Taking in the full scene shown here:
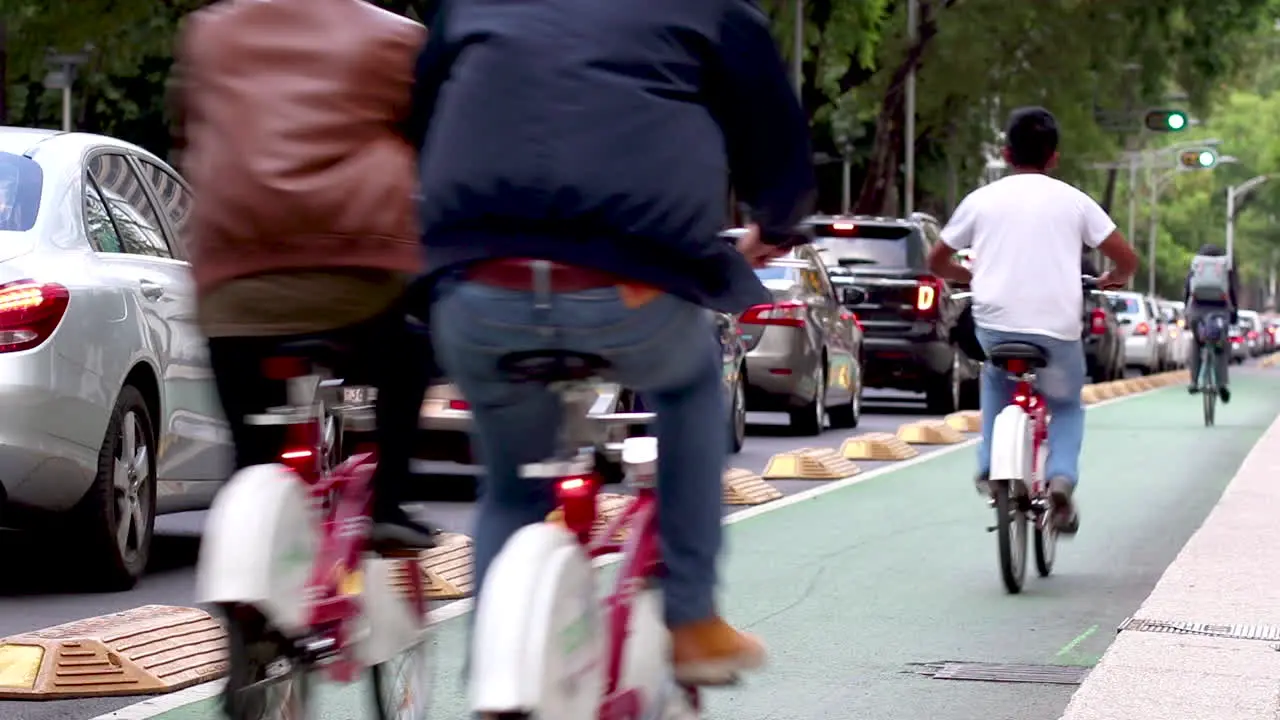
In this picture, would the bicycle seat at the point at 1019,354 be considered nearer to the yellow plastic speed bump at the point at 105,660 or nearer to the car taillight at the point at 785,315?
the yellow plastic speed bump at the point at 105,660

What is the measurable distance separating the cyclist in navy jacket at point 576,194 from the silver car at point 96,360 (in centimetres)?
360

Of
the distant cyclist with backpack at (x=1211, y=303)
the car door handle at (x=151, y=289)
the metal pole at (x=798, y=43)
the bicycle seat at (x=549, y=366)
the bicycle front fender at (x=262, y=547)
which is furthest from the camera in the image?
the metal pole at (x=798, y=43)

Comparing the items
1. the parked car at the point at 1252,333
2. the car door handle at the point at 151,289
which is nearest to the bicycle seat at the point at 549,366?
the car door handle at the point at 151,289

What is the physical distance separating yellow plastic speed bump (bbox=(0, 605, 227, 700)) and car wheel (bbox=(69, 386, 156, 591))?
121 cm

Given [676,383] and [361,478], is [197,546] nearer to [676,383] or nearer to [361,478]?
[361,478]

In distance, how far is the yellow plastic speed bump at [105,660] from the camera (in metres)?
6.55

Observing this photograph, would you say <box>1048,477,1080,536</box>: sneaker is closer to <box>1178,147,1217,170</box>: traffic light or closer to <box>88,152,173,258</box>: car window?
<box>88,152,173,258</box>: car window

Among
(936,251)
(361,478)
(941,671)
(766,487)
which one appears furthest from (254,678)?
(766,487)

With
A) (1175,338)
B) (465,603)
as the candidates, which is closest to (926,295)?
(465,603)

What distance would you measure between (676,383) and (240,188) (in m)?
1.15

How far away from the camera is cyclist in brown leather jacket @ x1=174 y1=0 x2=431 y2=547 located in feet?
16.3

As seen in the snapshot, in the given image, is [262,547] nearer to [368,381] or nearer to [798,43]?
[368,381]

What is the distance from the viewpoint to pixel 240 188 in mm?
4977

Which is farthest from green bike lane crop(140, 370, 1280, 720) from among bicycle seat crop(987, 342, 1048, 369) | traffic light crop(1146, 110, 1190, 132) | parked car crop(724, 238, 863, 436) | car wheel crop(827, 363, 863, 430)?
traffic light crop(1146, 110, 1190, 132)
